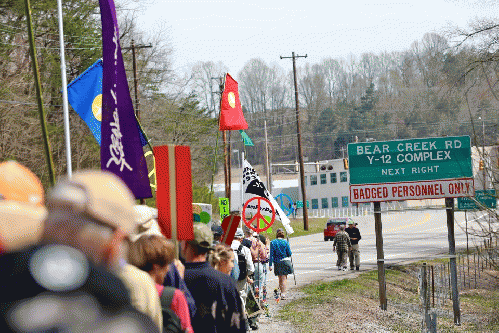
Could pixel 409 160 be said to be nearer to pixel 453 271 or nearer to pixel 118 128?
pixel 453 271

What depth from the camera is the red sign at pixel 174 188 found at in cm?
449

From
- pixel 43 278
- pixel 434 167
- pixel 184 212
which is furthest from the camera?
pixel 434 167

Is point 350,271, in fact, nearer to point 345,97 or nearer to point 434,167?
point 434,167

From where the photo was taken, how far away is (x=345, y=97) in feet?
429

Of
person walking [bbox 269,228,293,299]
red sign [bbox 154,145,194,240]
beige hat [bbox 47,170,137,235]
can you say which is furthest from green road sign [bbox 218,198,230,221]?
beige hat [bbox 47,170,137,235]

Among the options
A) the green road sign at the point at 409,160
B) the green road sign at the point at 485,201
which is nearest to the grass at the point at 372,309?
the green road sign at the point at 485,201

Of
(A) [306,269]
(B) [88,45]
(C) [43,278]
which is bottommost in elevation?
(A) [306,269]

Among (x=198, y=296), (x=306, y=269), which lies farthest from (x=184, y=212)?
(x=306, y=269)

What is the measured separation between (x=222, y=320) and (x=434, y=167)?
1118cm

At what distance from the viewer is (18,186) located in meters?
2.44

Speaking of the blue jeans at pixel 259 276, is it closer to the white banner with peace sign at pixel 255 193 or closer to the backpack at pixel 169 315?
the white banner with peace sign at pixel 255 193

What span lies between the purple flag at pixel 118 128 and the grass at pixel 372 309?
831 cm

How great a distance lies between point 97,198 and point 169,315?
198 centimetres

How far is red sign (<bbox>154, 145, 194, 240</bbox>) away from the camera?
14.7 feet
